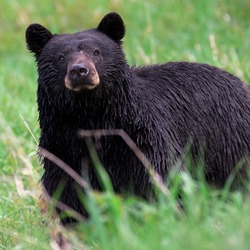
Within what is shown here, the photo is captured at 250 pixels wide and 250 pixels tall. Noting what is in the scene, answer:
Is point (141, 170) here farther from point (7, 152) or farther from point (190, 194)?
point (7, 152)

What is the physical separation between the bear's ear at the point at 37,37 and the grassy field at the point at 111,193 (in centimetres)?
69

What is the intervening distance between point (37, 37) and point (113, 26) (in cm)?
57

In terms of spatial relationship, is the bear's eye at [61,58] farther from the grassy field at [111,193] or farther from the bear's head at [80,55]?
the grassy field at [111,193]

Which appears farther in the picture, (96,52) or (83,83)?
(96,52)

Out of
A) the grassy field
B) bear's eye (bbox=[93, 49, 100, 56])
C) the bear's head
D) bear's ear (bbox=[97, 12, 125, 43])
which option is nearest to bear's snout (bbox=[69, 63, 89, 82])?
the bear's head

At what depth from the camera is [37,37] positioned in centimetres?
683

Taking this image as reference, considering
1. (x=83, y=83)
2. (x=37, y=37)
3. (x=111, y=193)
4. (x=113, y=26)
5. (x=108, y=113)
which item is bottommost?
(x=111, y=193)

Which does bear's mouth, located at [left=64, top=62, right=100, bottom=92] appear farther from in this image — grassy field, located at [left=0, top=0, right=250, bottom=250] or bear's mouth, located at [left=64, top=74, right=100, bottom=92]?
grassy field, located at [left=0, top=0, right=250, bottom=250]

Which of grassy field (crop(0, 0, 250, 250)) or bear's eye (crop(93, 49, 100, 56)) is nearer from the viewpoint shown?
grassy field (crop(0, 0, 250, 250))

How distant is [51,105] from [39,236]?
1375mm

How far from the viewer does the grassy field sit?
4.55m

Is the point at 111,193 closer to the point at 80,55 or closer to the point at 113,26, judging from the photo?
the point at 80,55

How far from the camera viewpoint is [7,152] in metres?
8.76

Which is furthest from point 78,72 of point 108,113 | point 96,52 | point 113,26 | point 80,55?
point 113,26
